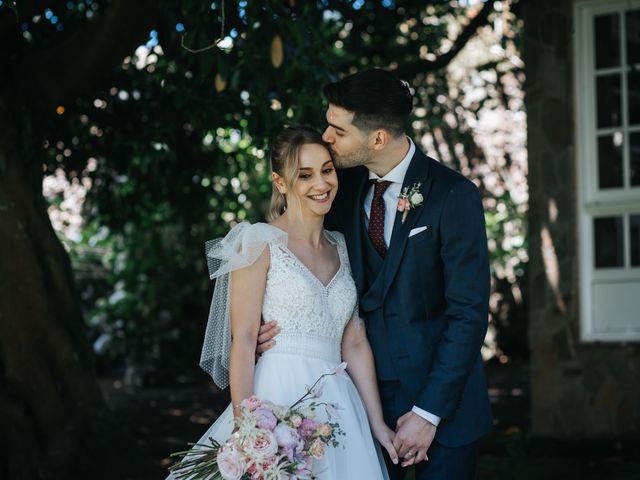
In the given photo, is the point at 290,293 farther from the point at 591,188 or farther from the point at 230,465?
the point at 591,188

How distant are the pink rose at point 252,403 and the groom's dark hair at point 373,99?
1017mm

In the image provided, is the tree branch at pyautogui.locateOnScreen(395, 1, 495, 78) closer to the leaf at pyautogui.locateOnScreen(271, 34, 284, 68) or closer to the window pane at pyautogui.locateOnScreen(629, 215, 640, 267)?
the window pane at pyautogui.locateOnScreen(629, 215, 640, 267)

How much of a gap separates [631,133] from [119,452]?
403 cm

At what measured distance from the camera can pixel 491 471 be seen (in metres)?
5.48

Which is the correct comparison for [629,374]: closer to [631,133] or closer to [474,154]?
[631,133]

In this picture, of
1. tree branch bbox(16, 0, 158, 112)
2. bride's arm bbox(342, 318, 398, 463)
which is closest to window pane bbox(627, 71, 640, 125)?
tree branch bbox(16, 0, 158, 112)

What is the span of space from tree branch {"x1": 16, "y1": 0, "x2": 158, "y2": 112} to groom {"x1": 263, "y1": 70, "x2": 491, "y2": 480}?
90.0 inches

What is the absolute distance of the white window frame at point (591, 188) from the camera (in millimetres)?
6117

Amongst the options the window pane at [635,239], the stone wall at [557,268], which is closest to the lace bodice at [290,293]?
the stone wall at [557,268]

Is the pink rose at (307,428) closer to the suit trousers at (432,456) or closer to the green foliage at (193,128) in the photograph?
the suit trousers at (432,456)

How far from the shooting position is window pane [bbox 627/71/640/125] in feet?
20.2

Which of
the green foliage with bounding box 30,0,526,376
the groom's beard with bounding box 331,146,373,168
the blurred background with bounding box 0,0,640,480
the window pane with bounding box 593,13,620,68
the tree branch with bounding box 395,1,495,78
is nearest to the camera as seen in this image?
the groom's beard with bounding box 331,146,373,168

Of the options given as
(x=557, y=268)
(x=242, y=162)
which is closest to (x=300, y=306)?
(x=557, y=268)

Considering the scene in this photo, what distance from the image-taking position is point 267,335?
121 inches
